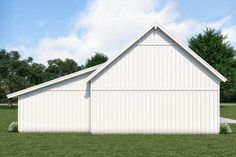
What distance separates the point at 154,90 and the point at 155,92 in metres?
0.12

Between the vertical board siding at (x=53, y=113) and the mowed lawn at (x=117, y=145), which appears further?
the vertical board siding at (x=53, y=113)

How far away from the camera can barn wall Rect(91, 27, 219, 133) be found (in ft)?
73.2

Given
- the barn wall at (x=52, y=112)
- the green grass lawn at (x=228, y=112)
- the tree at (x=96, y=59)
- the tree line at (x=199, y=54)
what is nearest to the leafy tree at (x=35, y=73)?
the tree line at (x=199, y=54)

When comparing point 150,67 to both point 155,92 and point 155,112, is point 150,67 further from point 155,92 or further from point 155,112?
point 155,112

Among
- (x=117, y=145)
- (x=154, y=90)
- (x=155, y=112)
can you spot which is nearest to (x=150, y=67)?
(x=154, y=90)

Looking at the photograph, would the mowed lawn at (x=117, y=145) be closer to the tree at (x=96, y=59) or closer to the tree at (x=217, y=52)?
the tree at (x=217, y=52)

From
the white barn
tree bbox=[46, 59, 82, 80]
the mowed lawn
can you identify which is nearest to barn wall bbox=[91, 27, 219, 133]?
the white barn

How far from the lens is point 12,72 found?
69.2m

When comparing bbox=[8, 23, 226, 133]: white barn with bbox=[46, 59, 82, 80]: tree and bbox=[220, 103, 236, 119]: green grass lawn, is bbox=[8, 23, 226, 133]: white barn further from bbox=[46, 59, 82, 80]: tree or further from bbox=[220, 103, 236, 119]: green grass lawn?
bbox=[46, 59, 82, 80]: tree

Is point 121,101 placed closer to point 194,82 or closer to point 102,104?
point 102,104

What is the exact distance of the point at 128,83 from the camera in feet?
73.9

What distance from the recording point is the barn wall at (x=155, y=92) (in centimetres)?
2231

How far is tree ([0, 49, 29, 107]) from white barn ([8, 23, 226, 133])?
46.4m

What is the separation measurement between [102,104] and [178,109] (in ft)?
13.8
